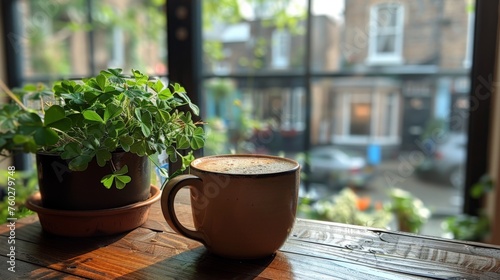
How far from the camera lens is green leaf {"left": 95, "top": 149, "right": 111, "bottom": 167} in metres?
0.59

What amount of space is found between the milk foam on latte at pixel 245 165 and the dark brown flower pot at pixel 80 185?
0.43 ft

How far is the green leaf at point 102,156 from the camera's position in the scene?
586 millimetres

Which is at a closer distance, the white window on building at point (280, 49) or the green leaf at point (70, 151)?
the green leaf at point (70, 151)

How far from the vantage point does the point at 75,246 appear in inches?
25.2

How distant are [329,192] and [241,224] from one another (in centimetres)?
158

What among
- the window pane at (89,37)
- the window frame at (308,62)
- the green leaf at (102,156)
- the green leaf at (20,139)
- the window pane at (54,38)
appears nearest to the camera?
the green leaf at (20,139)

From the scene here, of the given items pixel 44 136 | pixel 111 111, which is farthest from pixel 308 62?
pixel 44 136

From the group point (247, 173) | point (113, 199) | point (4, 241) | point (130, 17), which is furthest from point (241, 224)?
point (130, 17)

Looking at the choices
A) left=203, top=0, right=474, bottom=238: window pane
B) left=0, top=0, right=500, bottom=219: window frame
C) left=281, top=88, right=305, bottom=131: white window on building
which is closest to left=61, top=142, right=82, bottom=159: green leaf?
left=0, top=0, right=500, bottom=219: window frame

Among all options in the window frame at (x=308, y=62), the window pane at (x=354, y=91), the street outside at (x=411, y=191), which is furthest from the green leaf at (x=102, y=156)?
the street outside at (x=411, y=191)

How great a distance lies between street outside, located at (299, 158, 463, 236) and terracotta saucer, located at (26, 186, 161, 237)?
4.08 feet

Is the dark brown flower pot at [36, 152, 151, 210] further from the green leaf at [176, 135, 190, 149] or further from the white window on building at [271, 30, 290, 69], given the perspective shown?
the white window on building at [271, 30, 290, 69]

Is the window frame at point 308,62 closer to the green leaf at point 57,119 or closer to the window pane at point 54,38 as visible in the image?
the window pane at point 54,38

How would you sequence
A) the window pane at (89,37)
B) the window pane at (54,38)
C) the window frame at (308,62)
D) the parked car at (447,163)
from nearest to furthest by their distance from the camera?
the window frame at (308,62) → the parked car at (447,163) → the window pane at (89,37) → the window pane at (54,38)
